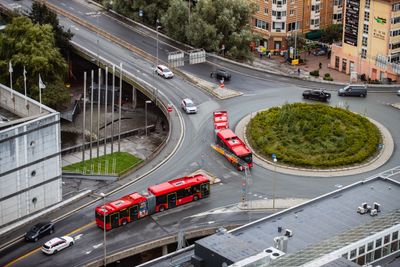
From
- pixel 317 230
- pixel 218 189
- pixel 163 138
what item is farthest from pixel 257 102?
pixel 317 230

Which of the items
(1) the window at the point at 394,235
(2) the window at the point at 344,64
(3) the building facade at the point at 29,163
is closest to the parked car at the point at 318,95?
(2) the window at the point at 344,64

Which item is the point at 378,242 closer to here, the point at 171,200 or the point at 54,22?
the point at 171,200

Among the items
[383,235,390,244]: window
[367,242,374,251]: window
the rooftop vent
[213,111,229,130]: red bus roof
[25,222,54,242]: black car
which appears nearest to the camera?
[367,242,374,251]: window

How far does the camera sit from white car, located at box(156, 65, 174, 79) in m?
168

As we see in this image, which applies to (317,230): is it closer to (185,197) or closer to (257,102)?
(185,197)

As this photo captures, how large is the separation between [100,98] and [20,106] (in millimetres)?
46512

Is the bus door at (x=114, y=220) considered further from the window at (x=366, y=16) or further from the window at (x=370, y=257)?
the window at (x=366, y=16)

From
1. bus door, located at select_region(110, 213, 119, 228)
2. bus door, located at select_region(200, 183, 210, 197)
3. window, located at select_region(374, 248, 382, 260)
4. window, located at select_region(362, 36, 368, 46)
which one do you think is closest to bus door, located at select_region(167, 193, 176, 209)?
bus door, located at select_region(200, 183, 210, 197)

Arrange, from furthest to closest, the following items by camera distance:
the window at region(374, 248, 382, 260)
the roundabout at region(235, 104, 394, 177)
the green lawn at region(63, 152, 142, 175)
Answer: the green lawn at region(63, 152, 142, 175) < the roundabout at region(235, 104, 394, 177) < the window at region(374, 248, 382, 260)

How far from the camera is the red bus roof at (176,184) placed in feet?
400

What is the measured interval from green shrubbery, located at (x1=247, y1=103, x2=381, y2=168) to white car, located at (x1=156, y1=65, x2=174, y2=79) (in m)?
23.8

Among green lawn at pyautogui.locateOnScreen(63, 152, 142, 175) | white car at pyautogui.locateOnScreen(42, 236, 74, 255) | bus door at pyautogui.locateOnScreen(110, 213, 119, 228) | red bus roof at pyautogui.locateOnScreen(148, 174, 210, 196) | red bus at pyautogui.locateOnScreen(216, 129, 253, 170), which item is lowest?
green lawn at pyautogui.locateOnScreen(63, 152, 142, 175)

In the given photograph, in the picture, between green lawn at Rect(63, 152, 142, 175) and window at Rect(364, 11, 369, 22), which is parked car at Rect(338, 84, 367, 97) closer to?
window at Rect(364, 11, 369, 22)

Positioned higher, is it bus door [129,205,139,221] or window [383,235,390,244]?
window [383,235,390,244]
